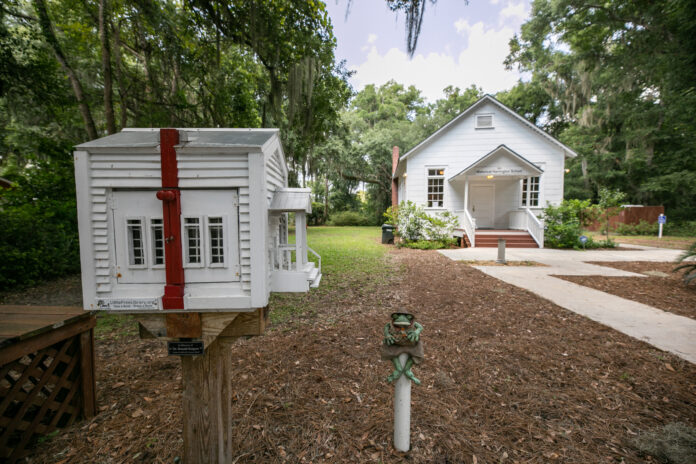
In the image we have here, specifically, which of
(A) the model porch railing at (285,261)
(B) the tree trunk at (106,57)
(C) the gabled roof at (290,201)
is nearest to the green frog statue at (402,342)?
(A) the model porch railing at (285,261)

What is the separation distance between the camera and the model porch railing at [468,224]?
36.0 feet

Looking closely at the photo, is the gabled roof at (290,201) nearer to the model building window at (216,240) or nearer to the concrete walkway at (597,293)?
the model building window at (216,240)

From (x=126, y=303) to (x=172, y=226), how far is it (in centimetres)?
43

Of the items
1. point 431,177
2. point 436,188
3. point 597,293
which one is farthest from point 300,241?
point 436,188

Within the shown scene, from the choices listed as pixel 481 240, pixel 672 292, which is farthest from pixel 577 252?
pixel 672 292

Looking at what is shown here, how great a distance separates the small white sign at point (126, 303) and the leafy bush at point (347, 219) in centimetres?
2257

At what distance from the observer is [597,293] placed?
5.17 metres

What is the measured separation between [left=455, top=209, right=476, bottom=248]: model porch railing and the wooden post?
1094 centimetres

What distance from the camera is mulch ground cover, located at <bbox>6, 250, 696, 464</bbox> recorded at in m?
1.93

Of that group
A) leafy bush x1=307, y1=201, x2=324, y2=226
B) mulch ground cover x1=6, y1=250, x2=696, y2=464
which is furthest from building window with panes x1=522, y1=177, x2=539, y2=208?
leafy bush x1=307, y1=201, x2=324, y2=226

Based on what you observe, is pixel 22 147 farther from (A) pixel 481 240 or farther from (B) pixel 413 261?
(A) pixel 481 240

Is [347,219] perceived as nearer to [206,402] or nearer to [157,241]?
[206,402]

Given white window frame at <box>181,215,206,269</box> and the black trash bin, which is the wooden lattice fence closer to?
white window frame at <box>181,215,206,269</box>

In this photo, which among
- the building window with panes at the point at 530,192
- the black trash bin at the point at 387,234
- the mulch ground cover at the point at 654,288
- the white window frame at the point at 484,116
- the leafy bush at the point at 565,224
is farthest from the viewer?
the black trash bin at the point at 387,234
